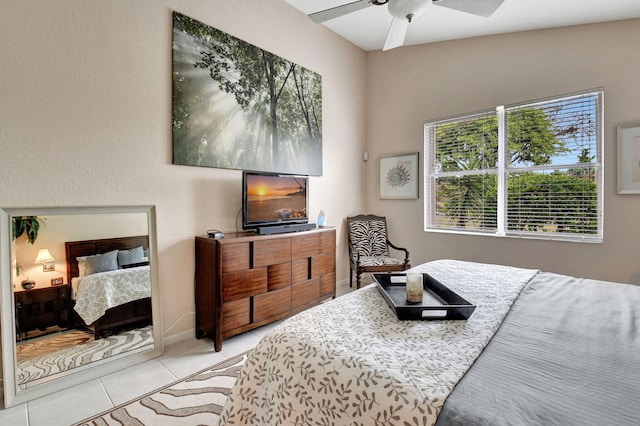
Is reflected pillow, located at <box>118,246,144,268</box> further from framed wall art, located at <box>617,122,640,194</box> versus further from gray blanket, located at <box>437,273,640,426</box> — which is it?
framed wall art, located at <box>617,122,640,194</box>

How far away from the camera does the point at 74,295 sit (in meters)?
2.08

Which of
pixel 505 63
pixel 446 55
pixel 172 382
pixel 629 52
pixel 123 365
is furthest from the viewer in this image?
pixel 446 55

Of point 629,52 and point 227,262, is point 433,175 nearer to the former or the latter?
point 629,52

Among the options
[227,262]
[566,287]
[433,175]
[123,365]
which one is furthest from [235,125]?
[566,287]

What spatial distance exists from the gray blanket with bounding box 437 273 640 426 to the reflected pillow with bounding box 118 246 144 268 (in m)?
2.35

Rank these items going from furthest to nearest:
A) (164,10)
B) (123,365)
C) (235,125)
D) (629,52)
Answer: (235,125), (629,52), (164,10), (123,365)

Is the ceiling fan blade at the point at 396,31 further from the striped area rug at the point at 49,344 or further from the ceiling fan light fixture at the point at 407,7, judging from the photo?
the striped area rug at the point at 49,344

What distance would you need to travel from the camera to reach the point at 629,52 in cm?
268

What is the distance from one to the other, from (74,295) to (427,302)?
2269 millimetres

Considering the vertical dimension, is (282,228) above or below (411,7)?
below

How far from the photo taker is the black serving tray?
4.18ft

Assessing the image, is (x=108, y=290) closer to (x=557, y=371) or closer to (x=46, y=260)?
(x=46, y=260)

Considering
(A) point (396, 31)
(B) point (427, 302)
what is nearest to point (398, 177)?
(A) point (396, 31)

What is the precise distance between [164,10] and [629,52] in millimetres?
3948
